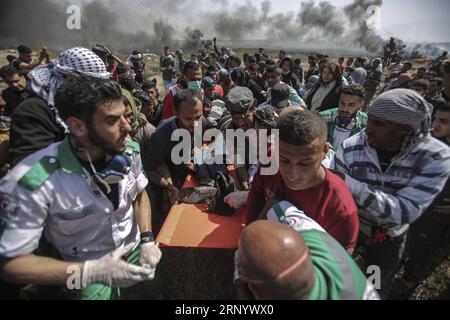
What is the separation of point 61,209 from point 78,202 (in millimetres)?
97

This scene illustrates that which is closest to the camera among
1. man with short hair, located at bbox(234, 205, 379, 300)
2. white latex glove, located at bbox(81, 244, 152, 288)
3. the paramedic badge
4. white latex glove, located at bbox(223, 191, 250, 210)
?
man with short hair, located at bbox(234, 205, 379, 300)

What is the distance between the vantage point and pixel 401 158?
79.4 inches

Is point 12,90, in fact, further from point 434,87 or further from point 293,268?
point 434,87

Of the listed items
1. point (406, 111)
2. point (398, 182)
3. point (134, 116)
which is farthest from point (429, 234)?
Answer: point (134, 116)

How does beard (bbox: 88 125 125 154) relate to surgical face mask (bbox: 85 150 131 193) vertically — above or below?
above

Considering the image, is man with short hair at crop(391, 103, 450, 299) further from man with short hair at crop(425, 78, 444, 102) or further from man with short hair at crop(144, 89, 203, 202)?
man with short hair at crop(144, 89, 203, 202)

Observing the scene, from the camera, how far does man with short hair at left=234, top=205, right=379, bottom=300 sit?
102 cm

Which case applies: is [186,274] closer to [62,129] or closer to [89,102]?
[62,129]

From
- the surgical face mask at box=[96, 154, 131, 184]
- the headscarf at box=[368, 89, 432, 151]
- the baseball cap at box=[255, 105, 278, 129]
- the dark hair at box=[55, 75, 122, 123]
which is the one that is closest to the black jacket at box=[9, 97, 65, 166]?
the dark hair at box=[55, 75, 122, 123]

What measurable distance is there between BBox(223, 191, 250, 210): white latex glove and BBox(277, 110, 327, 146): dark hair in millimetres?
933

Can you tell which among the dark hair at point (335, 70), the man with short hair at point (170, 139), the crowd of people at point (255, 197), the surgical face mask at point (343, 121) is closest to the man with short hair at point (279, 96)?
the surgical face mask at point (343, 121)

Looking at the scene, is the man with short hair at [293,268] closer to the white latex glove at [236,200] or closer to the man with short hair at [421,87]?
the white latex glove at [236,200]

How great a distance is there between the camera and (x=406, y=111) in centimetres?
194

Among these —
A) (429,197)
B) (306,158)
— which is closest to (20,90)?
(306,158)
